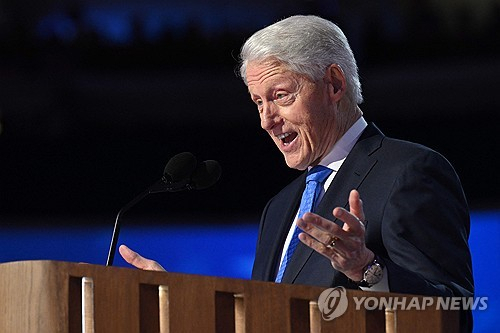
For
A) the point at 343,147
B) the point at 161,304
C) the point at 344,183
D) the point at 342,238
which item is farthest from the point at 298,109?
the point at 161,304

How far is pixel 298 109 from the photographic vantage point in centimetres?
295

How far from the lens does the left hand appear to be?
6.56 feet

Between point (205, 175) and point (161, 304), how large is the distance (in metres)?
0.81

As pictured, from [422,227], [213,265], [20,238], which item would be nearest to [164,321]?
[422,227]

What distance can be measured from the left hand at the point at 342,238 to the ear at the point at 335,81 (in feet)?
2.94

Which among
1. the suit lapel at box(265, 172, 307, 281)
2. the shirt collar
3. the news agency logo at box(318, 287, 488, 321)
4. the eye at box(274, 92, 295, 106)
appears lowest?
the news agency logo at box(318, 287, 488, 321)

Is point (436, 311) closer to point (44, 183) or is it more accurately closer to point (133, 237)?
point (133, 237)

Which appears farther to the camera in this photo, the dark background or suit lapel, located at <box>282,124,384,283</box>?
the dark background

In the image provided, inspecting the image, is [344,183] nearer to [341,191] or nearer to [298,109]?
[341,191]

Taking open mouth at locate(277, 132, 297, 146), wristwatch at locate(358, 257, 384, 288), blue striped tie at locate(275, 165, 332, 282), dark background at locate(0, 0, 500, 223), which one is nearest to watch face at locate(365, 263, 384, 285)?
wristwatch at locate(358, 257, 384, 288)

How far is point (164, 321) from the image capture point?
198 cm

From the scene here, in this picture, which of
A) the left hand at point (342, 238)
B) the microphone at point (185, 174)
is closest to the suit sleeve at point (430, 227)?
the left hand at point (342, 238)

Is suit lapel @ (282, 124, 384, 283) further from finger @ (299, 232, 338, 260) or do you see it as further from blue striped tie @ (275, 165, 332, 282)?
finger @ (299, 232, 338, 260)

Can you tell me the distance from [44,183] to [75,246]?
405mm
